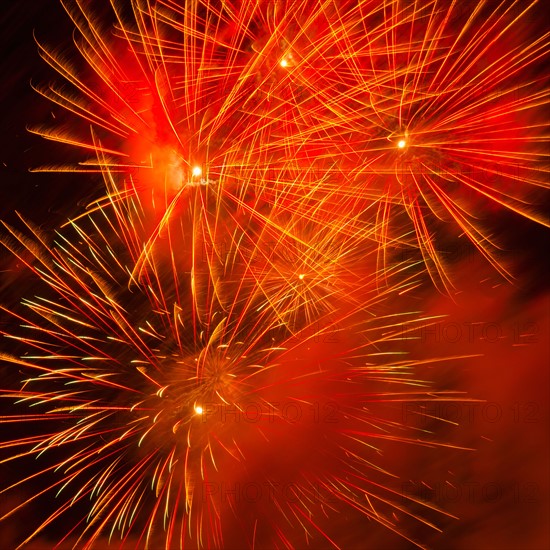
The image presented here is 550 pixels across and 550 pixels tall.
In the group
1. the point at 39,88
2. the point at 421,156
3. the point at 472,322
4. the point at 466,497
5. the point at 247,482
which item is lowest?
the point at 466,497

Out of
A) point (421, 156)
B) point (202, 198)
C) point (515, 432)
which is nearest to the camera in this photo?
point (202, 198)

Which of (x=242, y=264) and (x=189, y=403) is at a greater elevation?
(x=242, y=264)

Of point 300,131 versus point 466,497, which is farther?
point 466,497

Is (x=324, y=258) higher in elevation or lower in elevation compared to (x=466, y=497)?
higher

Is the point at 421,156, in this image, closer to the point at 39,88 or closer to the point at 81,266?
the point at 81,266

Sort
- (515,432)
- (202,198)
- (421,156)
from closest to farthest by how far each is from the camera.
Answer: (202,198), (421,156), (515,432)

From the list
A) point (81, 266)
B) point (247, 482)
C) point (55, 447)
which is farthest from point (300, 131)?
point (55, 447)

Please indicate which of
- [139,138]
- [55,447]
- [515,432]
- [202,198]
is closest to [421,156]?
[202,198]
